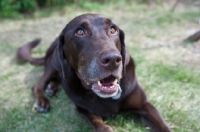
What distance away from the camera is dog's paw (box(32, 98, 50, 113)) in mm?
3193

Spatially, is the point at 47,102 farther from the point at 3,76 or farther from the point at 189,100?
the point at 189,100

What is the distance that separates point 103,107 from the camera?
2717 millimetres

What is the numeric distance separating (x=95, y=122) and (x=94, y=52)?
80cm

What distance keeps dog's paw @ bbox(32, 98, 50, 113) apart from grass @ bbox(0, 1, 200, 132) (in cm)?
7

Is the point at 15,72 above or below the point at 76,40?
below

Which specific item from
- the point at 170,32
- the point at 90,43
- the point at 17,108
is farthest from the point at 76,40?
the point at 170,32

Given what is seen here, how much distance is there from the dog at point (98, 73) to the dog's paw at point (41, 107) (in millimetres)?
502

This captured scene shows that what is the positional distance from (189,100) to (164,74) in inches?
26.6

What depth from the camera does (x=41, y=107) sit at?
3.20 meters

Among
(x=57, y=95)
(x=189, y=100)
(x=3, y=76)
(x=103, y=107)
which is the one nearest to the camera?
(x=103, y=107)

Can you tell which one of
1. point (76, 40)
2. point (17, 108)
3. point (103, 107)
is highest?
point (76, 40)

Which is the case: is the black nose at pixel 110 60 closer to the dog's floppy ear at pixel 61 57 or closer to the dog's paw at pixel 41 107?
the dog's floppy ear at pixel 61 57

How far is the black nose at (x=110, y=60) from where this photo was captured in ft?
6.81

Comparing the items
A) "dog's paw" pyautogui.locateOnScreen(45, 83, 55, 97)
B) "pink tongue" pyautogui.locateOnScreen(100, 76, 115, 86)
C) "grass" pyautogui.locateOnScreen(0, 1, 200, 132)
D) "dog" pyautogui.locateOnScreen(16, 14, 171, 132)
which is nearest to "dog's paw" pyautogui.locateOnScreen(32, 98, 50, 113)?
"grass" pyautogui.locateOnScreen(0, 1, 200, 132)
